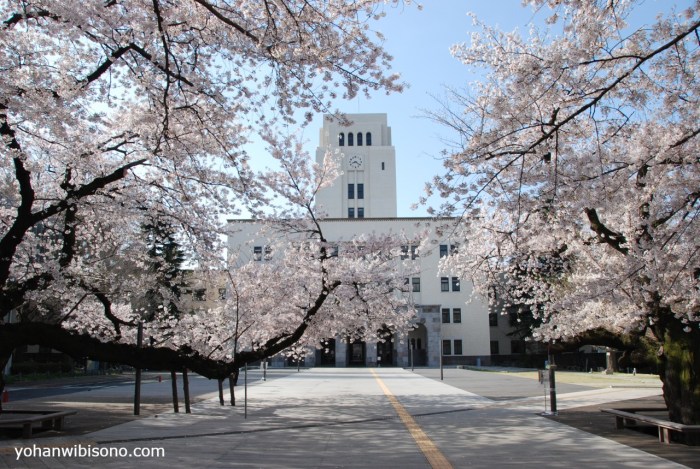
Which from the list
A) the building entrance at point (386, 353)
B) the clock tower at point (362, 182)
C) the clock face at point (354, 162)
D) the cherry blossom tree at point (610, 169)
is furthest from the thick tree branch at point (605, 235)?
the clock face at point (354, 162)

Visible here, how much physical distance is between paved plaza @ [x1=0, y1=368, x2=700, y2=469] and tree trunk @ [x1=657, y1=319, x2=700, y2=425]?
5.30ft

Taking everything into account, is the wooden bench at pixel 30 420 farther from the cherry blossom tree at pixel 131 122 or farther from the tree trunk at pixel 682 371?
the tree trunk at pixel 682 371

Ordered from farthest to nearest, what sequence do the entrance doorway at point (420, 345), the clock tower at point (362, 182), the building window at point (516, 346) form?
the clock tower at point (362, 182) → the building window at point (516, 346) → the entrance doorway at point (420, 345)

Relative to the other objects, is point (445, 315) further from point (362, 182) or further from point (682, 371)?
point (682, 371)

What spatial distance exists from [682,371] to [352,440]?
635 cm

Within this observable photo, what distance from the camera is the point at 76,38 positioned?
7094 mm

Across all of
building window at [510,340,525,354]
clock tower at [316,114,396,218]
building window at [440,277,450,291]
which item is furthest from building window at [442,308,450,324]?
clock tower at [316,114,396,218]

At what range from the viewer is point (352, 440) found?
33.0 ft

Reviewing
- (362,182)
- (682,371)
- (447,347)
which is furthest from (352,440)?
(362,182)

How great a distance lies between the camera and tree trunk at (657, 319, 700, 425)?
9930mm

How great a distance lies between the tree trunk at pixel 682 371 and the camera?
993 centimetres

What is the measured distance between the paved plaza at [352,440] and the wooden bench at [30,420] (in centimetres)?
29

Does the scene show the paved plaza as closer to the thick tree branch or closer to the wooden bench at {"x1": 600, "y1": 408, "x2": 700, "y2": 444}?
the wooden bench at {"x1": 600, "y1": 408, "x2": 700, "y2": 444}

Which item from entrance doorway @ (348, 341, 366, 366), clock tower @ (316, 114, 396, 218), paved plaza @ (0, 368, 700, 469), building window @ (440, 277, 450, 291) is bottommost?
entrance doorway @ (348, 341, 366, 366)
